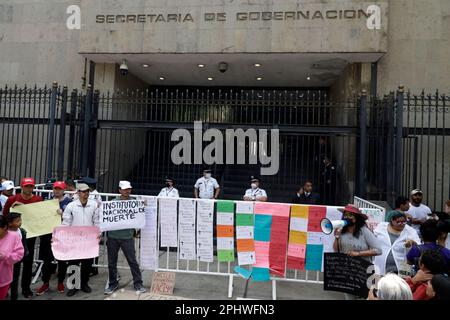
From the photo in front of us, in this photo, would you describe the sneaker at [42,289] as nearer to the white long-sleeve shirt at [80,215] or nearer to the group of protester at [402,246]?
the white long-sleeve shirt at [80,215]

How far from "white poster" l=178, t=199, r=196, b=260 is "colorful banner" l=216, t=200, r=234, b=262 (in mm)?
422

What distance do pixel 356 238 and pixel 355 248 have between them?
0.44ft

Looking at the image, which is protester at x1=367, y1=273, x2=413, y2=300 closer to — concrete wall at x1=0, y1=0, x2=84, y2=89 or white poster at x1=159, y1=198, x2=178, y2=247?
white poster at x1=159, y1=198, x2=178, y2=247

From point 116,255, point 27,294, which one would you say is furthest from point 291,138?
point 27,294

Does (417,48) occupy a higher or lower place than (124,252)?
higher

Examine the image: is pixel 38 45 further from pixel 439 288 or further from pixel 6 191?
pixel 439 288

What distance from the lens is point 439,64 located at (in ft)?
34.7

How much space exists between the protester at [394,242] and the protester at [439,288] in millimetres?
1620

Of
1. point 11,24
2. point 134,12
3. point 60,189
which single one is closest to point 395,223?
point 60,189

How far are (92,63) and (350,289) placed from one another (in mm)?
11473

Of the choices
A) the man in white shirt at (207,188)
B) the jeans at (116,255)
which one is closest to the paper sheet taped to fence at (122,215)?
the jeans at (116,255)

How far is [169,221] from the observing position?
567cm

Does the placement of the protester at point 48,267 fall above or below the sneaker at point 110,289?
above

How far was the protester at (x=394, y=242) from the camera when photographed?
173 inches
